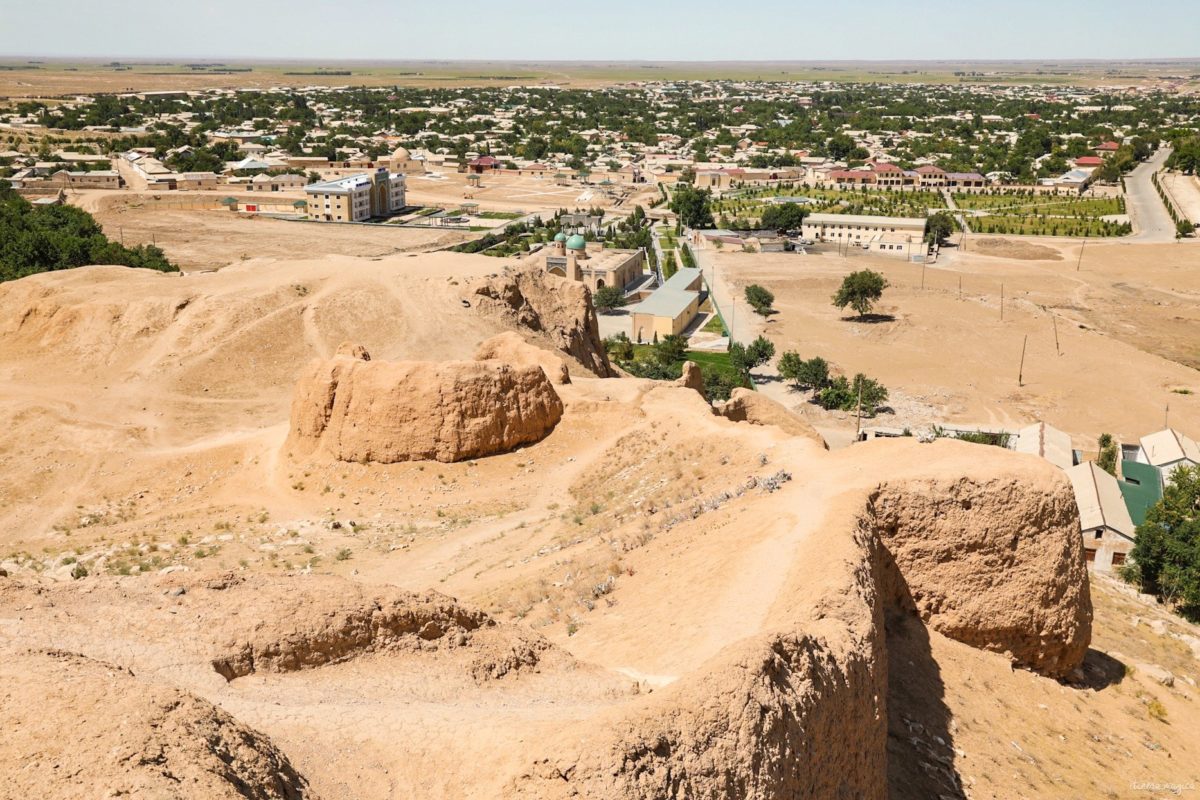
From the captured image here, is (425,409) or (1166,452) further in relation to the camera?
(1166,452)

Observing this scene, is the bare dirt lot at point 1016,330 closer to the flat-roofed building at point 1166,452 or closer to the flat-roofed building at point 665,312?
the flat-roofed building at point 1166,452

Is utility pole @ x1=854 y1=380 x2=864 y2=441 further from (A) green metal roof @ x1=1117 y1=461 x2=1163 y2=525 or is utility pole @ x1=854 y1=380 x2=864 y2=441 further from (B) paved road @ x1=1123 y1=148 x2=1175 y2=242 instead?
(B) paved road @ x1=1123 y1=148 x2=1175 y2=242

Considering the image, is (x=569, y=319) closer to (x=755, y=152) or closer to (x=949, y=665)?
(x=949, y=665)

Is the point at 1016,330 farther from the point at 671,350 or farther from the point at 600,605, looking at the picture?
the point at 600,605

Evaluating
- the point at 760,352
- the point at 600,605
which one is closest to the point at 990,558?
the point at 600,605

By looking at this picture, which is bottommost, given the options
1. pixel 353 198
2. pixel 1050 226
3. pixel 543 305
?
pixel 1050 226

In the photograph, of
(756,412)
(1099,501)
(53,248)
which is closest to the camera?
(756,412)

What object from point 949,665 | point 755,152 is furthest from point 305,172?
point 949,665
